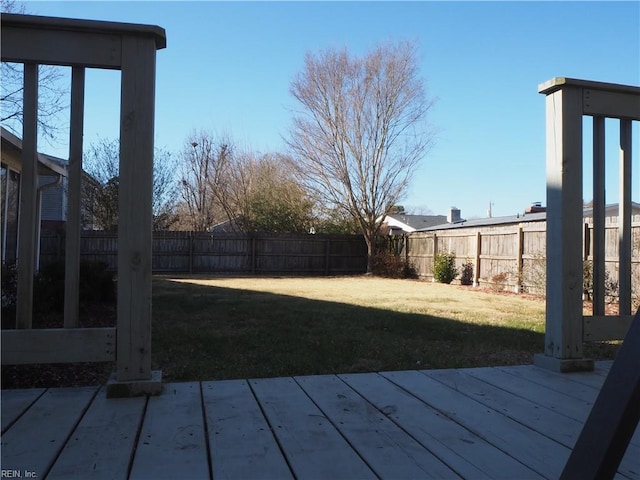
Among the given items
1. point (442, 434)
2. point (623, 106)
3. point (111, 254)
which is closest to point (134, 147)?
point (442, 434)

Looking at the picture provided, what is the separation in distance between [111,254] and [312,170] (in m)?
8.74

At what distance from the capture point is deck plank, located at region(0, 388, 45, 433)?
2.25 m

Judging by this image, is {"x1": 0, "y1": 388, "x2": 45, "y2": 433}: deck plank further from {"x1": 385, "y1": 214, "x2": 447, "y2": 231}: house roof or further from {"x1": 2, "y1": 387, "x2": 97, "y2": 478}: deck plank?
{"x1": 385, "y1": 214, "x2": 447, "y2": 231}: house roof

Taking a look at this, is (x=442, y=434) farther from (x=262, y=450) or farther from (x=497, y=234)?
(x=497, y=234)

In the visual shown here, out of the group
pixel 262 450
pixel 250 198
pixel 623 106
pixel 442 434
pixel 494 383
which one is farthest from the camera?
pixel 250 198

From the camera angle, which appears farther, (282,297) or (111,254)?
(111,254)

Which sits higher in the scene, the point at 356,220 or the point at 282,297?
the point at 356,220

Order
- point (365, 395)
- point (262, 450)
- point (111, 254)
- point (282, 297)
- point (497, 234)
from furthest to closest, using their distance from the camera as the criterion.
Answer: point (111, 254) < point (497, 234) < point (282, 297) < point (365, 395) < point (262, 450)

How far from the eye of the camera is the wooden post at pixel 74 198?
254 cm

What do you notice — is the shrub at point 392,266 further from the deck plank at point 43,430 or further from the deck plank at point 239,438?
the deck plank at point 43,430

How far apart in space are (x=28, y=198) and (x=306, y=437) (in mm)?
1772

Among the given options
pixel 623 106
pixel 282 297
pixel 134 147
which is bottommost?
pixel 282 297

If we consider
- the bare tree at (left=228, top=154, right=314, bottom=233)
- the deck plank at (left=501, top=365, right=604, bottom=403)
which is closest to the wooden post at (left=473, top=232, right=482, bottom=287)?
the bare tree at (left=228, top=154, right=314, bottom=233)

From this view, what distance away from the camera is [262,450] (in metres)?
2.00
